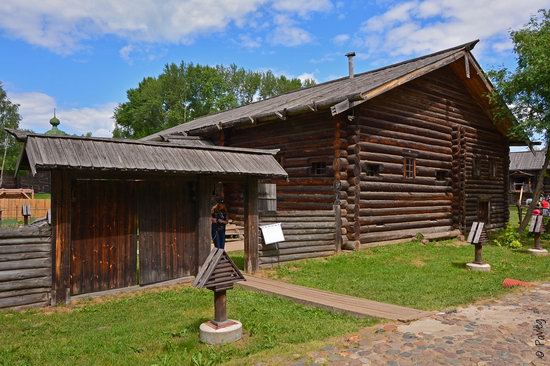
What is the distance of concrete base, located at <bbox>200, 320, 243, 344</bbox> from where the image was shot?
5.77m

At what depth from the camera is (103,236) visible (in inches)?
342

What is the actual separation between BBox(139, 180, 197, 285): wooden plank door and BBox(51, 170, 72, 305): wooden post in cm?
143

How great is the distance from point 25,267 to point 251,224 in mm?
4723

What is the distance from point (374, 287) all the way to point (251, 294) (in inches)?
99.4

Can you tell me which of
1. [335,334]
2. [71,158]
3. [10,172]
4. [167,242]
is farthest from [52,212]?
[10,172]

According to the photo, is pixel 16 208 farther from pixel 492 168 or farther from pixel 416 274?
pixel 492 168

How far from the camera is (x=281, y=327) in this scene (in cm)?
637

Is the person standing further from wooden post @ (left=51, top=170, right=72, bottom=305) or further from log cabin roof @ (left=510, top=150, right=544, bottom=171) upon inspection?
log cabin roof @ (left=510, top=150, right=544, bottom=171)

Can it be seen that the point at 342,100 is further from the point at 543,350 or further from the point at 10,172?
the point at 10,172

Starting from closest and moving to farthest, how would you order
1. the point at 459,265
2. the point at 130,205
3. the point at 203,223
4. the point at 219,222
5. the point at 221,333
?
the point at 221,333, the point at 130,205, the point at 203,223, the point at 459,265, the point at 219,222

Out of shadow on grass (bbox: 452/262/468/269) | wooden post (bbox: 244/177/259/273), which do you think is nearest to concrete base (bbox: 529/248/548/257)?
shadow on grass (bbox: 452/262/468/269)

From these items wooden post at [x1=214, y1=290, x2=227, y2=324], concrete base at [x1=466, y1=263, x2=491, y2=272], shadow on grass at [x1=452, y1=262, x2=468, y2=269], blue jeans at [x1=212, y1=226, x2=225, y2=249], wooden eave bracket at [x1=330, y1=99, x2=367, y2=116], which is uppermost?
wooden eave bracket at [x1=330, y1=99, x2=367, y2=116]

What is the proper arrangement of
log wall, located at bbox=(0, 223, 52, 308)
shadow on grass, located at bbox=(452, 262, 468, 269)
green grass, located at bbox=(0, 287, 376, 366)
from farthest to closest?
1. shadow on grass, located at bbox=(452, 262, 468, 269)
2. log wall, located at bbox=(0, 223, 52, 308)
3. green grass, located at bbox=(0, 287, 376, 366)

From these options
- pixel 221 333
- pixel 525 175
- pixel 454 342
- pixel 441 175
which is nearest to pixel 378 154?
pixel 441 175
